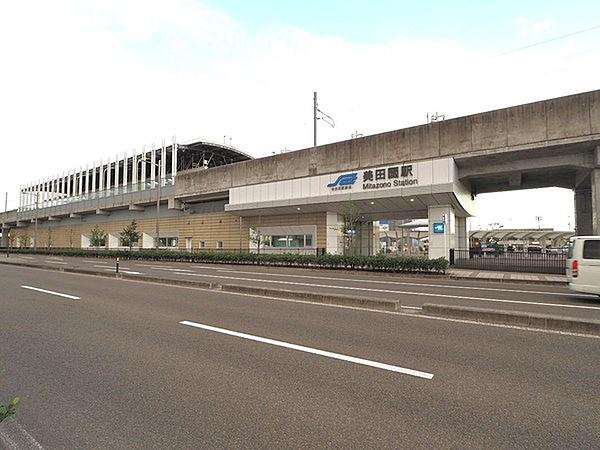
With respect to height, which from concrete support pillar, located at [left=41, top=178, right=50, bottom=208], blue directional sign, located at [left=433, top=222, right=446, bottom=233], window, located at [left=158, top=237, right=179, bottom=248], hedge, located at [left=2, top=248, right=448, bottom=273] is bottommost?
hedge, located at [left=2, top=248, right=448, bottom=273]

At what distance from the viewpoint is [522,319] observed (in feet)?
24.3

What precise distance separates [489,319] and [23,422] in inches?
306

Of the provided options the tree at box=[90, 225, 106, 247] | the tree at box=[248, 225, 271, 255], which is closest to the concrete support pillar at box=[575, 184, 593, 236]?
the tree at box=[248, 225, 271, 255]

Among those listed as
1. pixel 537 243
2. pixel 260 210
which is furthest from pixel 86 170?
pixel 537 243

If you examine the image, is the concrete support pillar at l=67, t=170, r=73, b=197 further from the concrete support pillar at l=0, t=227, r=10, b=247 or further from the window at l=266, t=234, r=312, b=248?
the window at l=266, t=234, r=312, b=248

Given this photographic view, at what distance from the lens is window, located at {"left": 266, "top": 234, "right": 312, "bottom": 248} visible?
30969 millimetres

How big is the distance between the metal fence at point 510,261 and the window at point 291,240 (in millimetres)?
11605

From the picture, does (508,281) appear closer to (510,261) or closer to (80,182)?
(510,261)

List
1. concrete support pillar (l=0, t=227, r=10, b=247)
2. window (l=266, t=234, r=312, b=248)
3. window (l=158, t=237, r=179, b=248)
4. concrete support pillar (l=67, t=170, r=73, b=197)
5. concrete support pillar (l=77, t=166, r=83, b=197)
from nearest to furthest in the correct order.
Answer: window (l=266, t=234, r=312, b=248), window (l=158, t=237, r=179, b=248), concrete support pillar (l=77, t=166, r=83, b=197), concrete support pillar (l=67, t=170, r=73, b=197), concrete support pillar (l=0, t=227, r=10, b=247)

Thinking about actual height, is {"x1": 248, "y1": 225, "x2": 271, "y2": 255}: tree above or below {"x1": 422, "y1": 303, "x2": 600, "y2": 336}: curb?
above

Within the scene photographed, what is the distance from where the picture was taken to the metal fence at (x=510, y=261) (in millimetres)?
20297

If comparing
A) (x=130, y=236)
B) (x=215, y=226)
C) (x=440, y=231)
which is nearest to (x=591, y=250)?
(x=440, y=231)

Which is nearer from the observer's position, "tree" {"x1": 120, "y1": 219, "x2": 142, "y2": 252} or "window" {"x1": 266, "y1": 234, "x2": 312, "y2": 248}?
"window" {"x1": 266, "y1": 234, "x2": 312, "y2": 248}

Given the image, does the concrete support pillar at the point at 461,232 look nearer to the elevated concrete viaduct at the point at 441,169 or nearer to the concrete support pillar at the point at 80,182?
the elevated concrete viaduct at the point at 441,169
